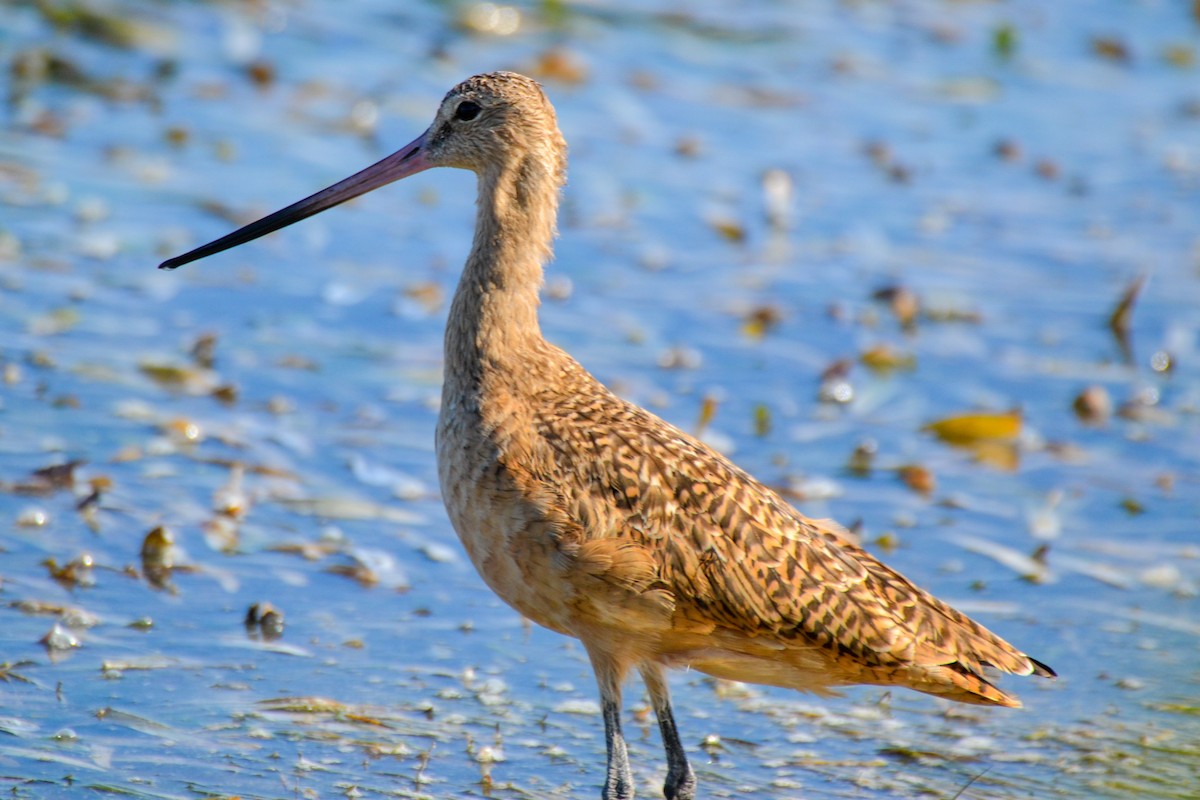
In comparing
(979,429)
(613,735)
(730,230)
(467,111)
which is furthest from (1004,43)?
(613,735)

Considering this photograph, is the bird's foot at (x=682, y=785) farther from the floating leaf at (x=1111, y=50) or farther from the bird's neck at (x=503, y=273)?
the floating leaf at (x=1111, y=50)

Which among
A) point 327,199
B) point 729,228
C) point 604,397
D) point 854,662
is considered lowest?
point 854,662

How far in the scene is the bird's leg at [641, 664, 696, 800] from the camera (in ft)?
15.5

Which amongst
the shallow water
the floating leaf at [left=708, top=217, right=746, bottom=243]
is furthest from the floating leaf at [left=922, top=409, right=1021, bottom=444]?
the floating leaf at [left=708, top=217, right=746, bottom=243]

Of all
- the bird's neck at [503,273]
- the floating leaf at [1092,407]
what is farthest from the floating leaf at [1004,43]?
the bird's neck at [503,273]

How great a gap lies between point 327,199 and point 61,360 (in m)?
2.22

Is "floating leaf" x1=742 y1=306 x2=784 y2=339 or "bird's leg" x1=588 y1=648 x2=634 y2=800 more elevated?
"floating leaf" x1=742 y1=306 x2=784 y2=339

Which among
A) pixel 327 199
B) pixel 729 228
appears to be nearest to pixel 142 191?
pixel 729 228

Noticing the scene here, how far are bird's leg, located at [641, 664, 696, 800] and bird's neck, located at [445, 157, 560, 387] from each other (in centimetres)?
94

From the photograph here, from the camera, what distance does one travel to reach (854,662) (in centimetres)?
459

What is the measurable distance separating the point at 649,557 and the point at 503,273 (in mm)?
1010

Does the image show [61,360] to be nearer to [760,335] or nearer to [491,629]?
[491,629]

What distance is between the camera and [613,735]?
4.66m

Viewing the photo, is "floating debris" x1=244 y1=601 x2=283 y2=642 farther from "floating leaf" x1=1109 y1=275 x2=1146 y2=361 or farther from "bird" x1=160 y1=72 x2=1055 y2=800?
"floating leaf" x1=1109 y1=275 x2=1146 y2=361
